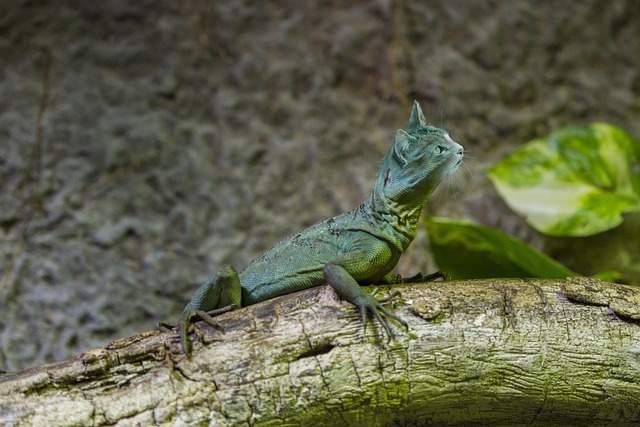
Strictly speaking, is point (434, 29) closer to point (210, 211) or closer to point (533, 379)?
point (210, 211)

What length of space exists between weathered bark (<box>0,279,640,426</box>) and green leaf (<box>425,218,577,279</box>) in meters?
0.79

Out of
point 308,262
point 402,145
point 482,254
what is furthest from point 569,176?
point 308,262

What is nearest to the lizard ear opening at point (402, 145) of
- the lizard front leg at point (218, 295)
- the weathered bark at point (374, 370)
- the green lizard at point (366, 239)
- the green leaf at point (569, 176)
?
the green lizard at point (366, 239)

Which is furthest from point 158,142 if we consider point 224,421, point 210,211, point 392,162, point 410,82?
point 224,421

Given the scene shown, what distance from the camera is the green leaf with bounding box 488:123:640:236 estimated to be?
3.87 metres

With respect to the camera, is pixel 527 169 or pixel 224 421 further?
pixel 527 169

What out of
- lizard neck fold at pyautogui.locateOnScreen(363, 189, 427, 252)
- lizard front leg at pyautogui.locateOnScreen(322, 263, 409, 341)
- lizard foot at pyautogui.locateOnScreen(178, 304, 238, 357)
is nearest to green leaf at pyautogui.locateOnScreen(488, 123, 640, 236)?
lizard neck fold at pyautogui.locateOnScreen(363, 189, 427, 252)

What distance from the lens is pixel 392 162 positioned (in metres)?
2.92

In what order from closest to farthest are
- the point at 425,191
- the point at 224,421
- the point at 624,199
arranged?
1. the point at 224,421
2. the point at 425,191
3. the point at 624,199

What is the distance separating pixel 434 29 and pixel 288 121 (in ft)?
4.28

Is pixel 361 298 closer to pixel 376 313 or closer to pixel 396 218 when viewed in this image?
pixel 376 313

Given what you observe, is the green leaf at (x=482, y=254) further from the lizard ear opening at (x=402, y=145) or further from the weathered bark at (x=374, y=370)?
the weathered bark at (x=374, y=370)

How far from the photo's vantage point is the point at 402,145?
284cm

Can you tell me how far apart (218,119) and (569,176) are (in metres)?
2.30
